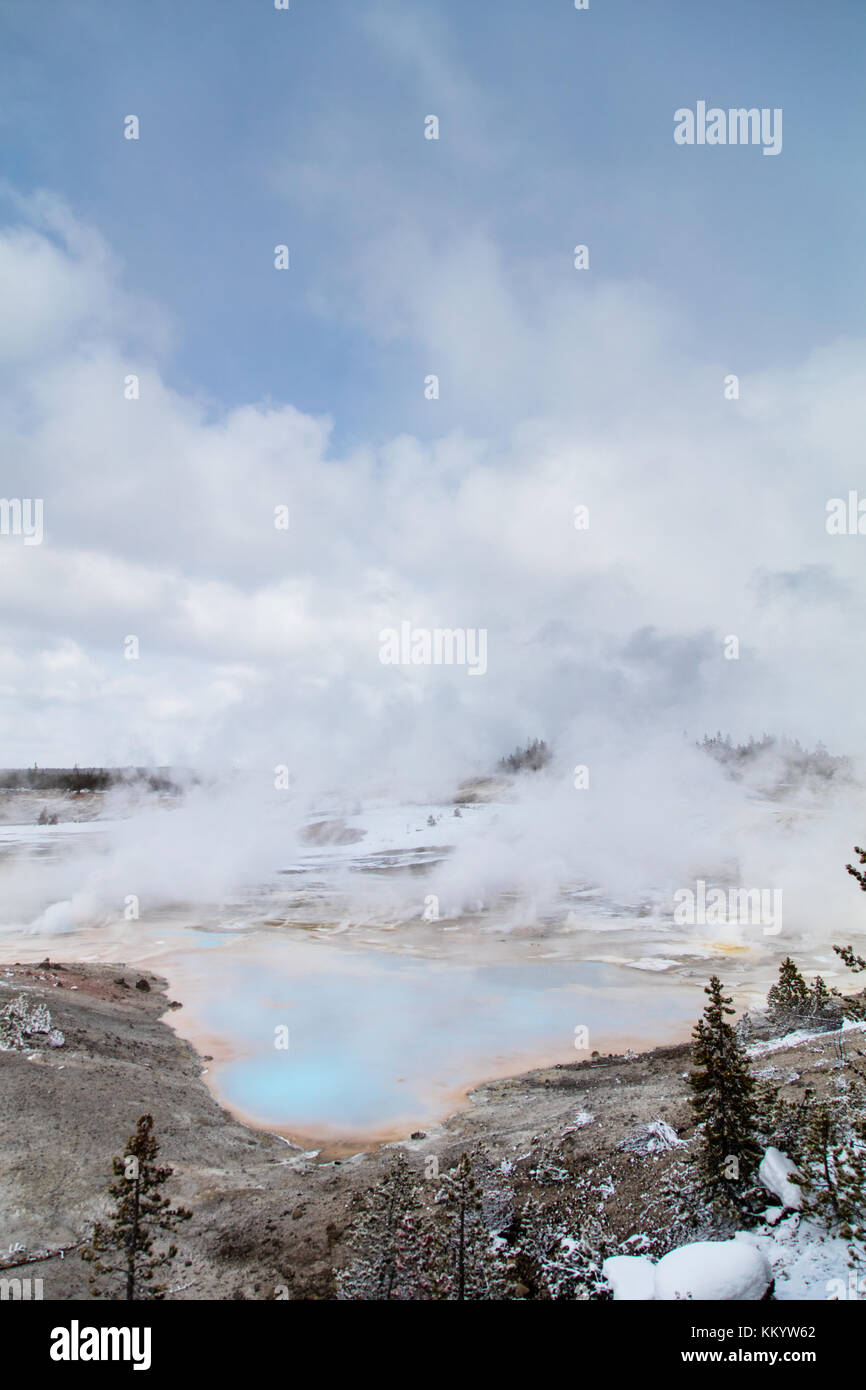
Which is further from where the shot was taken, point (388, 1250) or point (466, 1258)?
point (466, 1258)

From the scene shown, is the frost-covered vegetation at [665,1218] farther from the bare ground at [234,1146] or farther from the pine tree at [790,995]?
the pine tree at [790,995]

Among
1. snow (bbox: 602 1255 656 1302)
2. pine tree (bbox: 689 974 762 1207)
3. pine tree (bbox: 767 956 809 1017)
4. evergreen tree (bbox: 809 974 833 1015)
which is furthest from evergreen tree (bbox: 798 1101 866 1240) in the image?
evergreen tree (bbox: 809 974 833 1015)

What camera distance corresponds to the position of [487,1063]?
29.4m

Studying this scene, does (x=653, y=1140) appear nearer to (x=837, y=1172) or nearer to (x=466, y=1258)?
(x=837, y=1172)

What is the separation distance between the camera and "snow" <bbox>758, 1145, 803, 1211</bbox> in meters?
13.3

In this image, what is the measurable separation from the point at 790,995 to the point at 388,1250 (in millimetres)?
24668

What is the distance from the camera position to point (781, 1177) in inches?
542

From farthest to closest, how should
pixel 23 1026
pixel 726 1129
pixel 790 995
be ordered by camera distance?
pixel 790 995, pixel 23 1026, pixel 726 1129

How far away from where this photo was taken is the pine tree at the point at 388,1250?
1309 cm

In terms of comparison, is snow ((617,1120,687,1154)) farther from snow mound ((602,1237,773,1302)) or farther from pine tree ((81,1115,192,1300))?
pine tree ((81,1115,192,1300))

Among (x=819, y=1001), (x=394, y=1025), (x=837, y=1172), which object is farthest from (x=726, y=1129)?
(x=394, y=1025)

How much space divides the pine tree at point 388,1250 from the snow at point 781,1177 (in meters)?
7.42

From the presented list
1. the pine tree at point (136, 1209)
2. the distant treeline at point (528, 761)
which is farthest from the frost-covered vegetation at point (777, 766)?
the pine tree at point (136, 1209)
